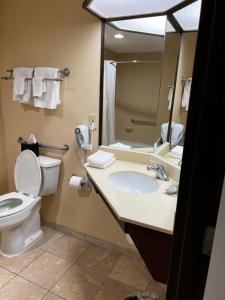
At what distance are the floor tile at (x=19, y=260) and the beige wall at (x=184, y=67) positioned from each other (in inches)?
68.8

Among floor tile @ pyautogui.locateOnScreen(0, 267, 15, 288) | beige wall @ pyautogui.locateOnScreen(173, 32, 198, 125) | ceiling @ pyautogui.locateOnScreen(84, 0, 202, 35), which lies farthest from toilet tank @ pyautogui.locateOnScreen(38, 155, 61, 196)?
ceiling @ pyautogui.locateOnScreen(84, 0, 202, 35)

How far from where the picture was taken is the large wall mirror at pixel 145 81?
156 cm

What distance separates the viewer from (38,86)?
6.50 feet

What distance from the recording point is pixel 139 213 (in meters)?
1.10

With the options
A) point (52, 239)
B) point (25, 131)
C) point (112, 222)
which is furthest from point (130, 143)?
point (52, 239)

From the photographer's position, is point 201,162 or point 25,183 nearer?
point 201,162

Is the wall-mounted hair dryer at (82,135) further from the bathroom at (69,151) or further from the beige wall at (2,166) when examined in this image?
the beige wall at (2,166)

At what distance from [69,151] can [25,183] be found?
1.79 feet

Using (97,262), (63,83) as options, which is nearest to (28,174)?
(63,83)

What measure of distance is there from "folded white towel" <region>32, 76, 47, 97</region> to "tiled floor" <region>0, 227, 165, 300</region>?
1466 mm

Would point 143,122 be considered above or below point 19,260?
above

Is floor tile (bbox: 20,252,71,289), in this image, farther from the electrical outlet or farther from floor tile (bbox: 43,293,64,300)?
the electrical outlet

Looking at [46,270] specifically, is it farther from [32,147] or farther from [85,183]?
[32,147]

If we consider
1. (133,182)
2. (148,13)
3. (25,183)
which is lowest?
(25,183)
